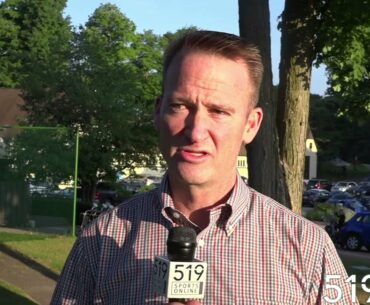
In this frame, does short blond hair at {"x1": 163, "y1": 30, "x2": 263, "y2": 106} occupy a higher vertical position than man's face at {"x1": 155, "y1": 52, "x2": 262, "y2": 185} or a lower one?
higher

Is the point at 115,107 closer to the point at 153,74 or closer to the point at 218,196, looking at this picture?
the point at 153,74

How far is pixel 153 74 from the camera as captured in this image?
166ft

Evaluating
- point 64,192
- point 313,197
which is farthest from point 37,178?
point 313,197

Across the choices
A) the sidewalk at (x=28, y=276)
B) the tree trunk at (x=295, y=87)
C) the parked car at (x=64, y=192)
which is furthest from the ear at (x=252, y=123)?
the parked car at (x=64, y=192)

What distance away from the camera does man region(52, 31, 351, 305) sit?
2305mm

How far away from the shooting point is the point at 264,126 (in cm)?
888

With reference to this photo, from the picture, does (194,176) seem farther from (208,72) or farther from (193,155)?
(208,72)

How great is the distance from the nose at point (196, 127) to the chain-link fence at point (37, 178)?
18589 mm

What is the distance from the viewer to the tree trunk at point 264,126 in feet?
28.8

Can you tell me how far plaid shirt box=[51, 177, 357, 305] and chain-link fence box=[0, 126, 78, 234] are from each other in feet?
60.2

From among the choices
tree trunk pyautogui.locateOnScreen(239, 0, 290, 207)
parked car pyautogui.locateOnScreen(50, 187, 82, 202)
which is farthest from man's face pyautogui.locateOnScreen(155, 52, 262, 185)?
parked car pyautogui.locateOnScreen(50, 187, 82, 202)

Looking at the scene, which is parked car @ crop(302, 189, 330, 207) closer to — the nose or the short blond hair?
the short blond hair

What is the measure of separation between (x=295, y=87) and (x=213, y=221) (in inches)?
299

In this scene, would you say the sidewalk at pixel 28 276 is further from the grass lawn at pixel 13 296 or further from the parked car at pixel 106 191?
the parked car at pixel 106 191
